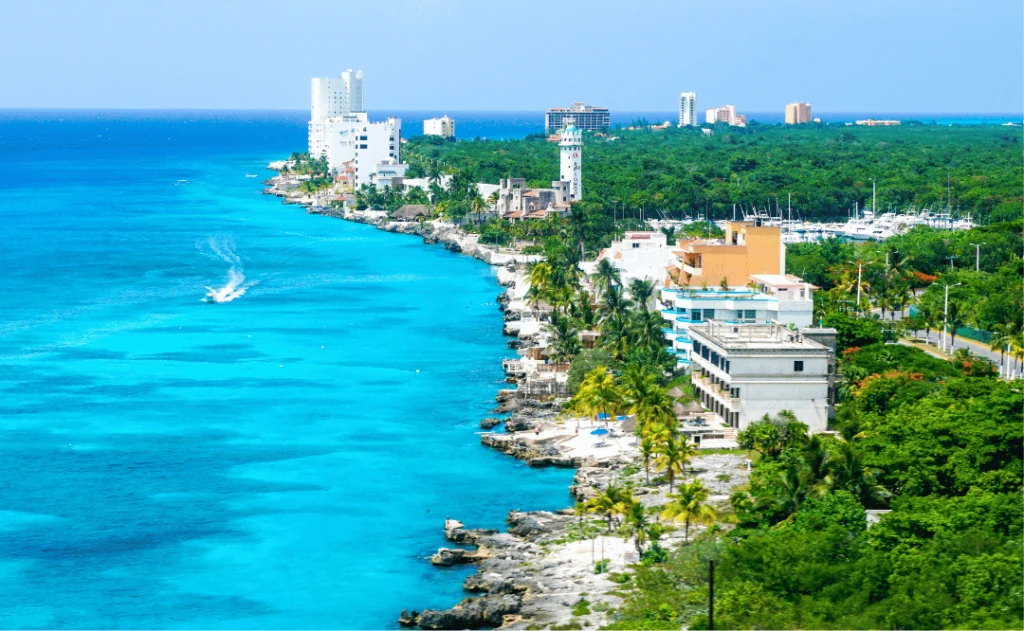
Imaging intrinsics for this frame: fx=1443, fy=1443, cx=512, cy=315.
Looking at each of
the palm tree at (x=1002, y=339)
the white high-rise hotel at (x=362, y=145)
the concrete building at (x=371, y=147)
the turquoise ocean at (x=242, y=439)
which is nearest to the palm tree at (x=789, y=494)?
the turquoise ocean at (x=242, y=439)

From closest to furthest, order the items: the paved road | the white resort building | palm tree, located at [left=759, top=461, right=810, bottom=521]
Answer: palm tree, located at [left=759, top=461, right=810, bottom=521] < the paved road < the white resort building

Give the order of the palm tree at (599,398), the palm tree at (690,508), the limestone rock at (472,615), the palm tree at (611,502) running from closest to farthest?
the limestone rock at (472,615) → the palm tree at (690,508) → the palm tree at (611,502) → the palm tree at (599,398)

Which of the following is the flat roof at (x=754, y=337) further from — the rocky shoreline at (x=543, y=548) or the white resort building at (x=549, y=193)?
the white resort building at (x=549, y=193)

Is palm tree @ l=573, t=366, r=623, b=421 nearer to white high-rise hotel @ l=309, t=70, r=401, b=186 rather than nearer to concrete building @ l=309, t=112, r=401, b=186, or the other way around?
white high-rise hotel @ l=309, t=70, r=401, b=186

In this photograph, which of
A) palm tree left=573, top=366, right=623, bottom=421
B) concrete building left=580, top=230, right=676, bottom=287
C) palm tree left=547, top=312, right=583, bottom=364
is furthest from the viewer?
concrete building left=580, top=230, right=676, bottom=287

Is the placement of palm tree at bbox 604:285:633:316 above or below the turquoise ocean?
above

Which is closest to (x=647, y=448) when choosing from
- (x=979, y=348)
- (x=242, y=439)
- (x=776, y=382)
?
(x=776, y=382)

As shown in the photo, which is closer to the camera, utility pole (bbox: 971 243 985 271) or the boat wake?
utility pole (bbox: 971 243 985 271)

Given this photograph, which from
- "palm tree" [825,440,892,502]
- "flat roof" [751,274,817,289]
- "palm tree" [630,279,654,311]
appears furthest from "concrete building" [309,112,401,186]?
"palm tree" [825,440,892,502]
